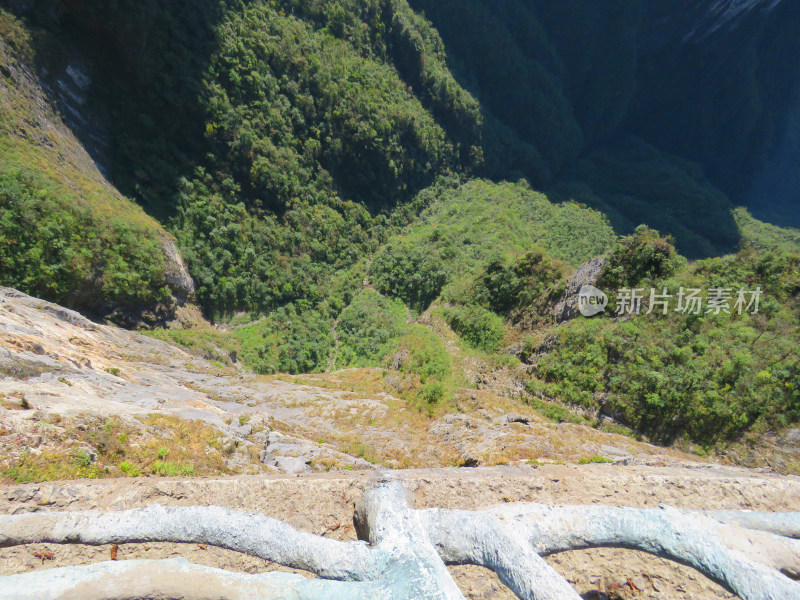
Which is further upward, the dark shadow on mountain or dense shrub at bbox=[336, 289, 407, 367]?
the dark shadow on mountain

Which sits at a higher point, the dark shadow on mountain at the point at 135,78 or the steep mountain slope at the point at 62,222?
the dark shadow on mountain at the point at 135,78

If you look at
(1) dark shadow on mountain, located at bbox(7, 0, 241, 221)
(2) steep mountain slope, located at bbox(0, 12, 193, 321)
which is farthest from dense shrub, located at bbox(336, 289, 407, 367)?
(1) dark shadow on mountain, located at bbox(7, 0, 241, 221)

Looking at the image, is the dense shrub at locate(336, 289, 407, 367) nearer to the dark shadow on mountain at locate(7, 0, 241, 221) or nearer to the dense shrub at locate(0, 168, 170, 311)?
the dense shrub at locate(0, 168, 170, 311)

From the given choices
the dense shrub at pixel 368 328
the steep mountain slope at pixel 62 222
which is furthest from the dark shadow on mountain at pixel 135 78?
the dense shrub at pixel 368 328

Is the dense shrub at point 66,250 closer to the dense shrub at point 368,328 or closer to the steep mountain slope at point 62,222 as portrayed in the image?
the steep mountain slope at point 62,222

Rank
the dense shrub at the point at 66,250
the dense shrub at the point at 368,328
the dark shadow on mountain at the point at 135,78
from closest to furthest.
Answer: the dense shrub at the point at 66,250 → the dark shadow on mountain at the point at 135,78 → the dense shrub at the point at 368,328

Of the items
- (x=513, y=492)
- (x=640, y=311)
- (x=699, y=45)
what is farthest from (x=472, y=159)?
(x=699, y=45)

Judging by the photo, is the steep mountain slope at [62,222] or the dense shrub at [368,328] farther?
the dense shrub at [368,328]

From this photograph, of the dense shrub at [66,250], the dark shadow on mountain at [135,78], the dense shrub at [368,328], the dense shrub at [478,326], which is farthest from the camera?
the dense shrub at [368,328]

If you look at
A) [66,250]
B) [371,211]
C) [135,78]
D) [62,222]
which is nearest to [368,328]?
[371,211]
